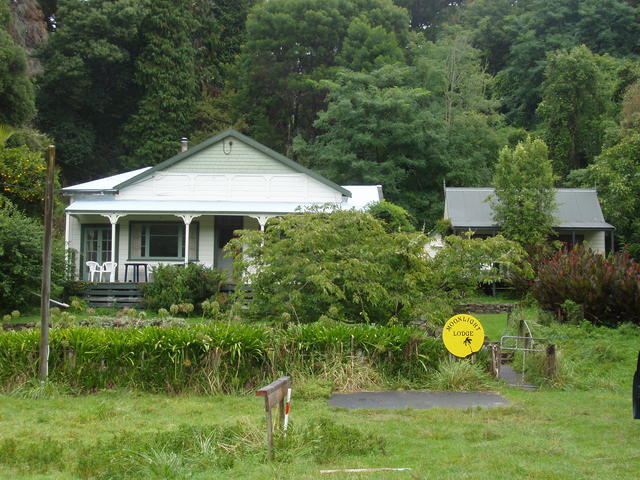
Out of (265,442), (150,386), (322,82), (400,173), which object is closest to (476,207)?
(400,173)

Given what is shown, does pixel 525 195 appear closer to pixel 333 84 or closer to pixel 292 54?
pixel 333 84

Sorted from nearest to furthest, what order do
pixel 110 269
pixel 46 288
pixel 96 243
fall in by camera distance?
pixel 46 288, pixel 110 269, pixel 96 243

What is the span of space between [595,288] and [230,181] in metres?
13.6

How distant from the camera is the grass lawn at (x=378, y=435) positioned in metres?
6.89

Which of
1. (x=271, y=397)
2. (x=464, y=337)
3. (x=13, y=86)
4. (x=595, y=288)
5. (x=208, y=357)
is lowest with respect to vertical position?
(x=208, y=357)

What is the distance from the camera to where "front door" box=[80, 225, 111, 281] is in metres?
26.1

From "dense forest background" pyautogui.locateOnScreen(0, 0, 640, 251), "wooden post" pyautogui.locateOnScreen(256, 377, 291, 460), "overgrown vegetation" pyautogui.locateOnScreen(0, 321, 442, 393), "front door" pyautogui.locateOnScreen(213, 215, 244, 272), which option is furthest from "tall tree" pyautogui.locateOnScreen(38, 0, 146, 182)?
"wooden post" pyautogui.locateOnScreen(256, 377, 291, 460)

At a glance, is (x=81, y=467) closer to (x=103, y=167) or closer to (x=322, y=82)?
(x=322, y=82)

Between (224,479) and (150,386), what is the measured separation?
5093 millimetres

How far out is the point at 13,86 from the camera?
1133 inches

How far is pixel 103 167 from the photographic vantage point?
153 ft

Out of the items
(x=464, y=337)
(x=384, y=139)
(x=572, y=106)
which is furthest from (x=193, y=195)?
(x=572, y=106)

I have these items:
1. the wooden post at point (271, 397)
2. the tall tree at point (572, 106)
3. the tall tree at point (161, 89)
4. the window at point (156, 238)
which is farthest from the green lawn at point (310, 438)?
the tall tree at point (161, 89)

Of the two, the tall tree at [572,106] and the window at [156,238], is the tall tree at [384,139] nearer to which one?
the tall tree at [572,106]
